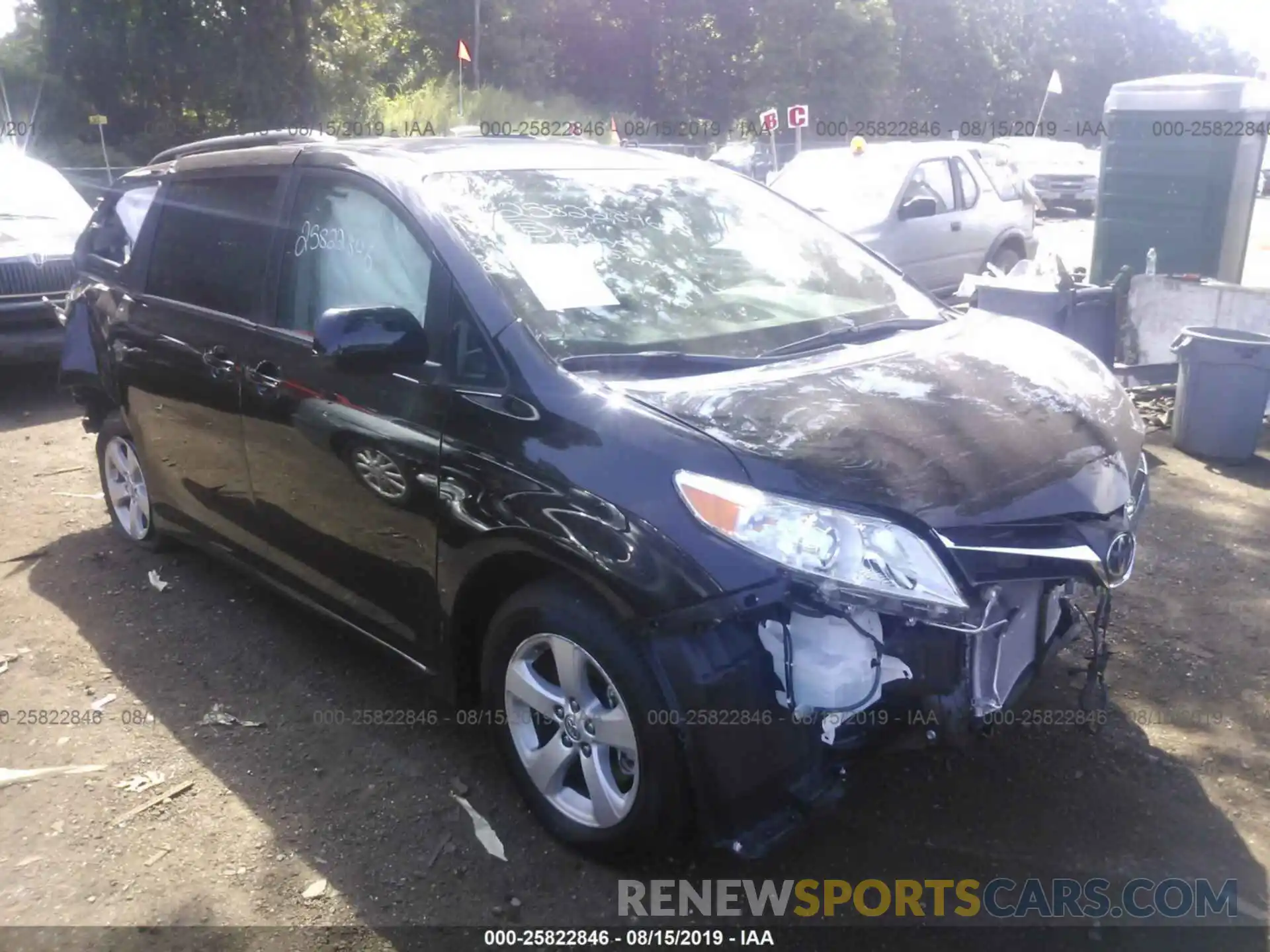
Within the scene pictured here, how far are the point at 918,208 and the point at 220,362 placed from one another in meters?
7.67

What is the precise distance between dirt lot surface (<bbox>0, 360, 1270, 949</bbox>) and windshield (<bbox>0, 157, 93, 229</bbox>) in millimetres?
4971

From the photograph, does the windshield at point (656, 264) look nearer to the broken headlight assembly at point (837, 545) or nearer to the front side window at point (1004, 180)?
the broken headlight assembly at point (837, 545)

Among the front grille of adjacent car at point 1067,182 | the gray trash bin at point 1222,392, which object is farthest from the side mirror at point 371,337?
the front grille of adjacent car at point 1067,182

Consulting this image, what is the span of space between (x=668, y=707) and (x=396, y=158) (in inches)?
77.9

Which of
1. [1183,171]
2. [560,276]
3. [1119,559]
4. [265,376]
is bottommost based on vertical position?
[1119,559]

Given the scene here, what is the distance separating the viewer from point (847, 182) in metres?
10.7

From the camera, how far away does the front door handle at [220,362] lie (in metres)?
3.89

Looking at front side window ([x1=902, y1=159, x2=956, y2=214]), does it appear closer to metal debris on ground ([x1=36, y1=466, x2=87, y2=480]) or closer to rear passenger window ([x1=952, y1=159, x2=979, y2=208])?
rear passenger window ([x1=952, y1=159, x2=979, y2=208])

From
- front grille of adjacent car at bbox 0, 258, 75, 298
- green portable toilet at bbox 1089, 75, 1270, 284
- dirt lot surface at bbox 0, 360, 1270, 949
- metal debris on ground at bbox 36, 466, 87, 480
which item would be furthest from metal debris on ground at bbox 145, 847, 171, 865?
green portable toilet at bbox 1089, 75, 1270, 284

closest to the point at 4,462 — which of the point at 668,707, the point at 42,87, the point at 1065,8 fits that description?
the point at 668,707

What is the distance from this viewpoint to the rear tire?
5016 mm

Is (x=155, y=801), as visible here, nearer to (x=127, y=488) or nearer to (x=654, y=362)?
(x=654, y=362)

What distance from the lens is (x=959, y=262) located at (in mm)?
10820

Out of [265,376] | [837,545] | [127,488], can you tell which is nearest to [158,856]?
[265,376]
